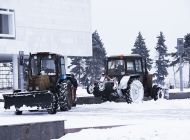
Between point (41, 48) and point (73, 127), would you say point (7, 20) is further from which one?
point (73, 127)

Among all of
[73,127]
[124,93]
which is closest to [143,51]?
[124,93]

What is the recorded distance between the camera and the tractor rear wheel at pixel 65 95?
60.9 feet

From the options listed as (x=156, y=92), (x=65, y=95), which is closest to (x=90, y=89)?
(x=156, y=92)

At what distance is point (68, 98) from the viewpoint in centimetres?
1962

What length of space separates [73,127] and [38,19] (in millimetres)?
44189

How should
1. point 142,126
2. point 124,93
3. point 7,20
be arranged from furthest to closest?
point 7,20 < point 124,93 < point 142,126

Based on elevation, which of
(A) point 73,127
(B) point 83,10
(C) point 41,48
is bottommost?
(A) point 73,127

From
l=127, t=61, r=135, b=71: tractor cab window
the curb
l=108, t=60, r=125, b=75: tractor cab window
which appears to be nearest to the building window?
l=108, t=60, r=125, b=75: tractor cab window

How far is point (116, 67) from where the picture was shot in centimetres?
2258

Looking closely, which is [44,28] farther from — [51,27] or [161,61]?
[161,61]

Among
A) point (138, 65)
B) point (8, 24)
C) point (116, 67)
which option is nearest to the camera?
point (116, 67)

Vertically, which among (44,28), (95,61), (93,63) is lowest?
(93,63)

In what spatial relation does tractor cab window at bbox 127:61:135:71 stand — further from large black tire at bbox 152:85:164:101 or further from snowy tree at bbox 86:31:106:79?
snowy tree at bbox 86:31:106:79

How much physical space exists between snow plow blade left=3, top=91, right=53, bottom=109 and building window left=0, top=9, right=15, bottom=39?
34598 millimetres
